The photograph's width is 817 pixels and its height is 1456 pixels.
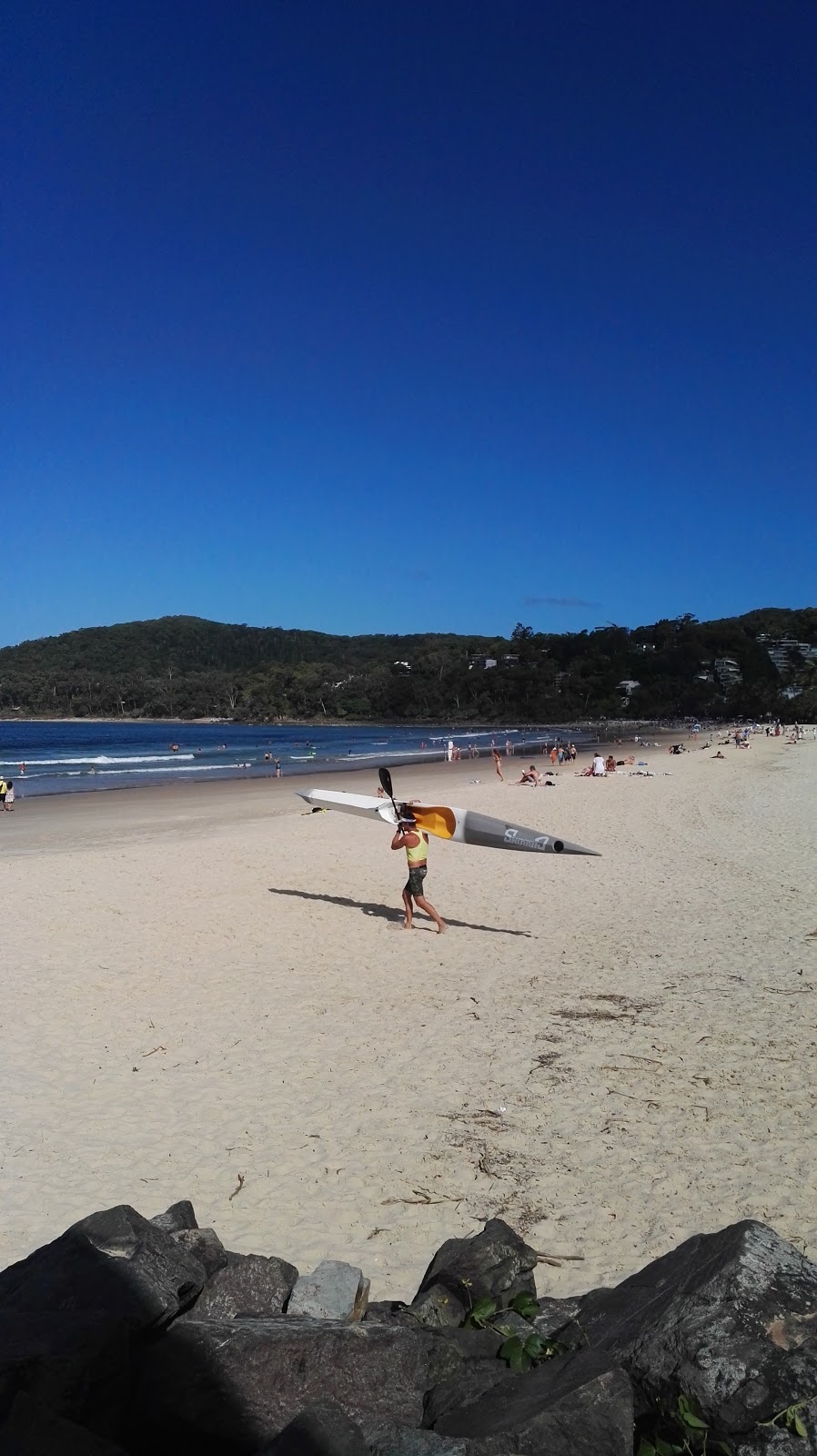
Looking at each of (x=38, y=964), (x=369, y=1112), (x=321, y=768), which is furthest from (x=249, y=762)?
(x=369, y=1112)

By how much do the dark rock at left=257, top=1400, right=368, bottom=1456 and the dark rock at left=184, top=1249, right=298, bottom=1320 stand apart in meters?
0.72

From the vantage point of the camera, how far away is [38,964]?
358 inches

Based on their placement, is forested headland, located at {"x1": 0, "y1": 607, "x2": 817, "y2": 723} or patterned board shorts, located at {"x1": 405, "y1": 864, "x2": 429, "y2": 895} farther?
forested headland, located at {"x1": 0, "y1": 607, "x2": 817, "y2": 723}

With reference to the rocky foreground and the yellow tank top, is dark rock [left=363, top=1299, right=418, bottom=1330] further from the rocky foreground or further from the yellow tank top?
the yellow tank top

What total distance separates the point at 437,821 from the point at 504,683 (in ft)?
453

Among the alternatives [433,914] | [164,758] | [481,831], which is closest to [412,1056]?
[433,914]

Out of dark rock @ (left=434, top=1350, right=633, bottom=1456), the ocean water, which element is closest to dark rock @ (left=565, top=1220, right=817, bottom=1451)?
dark rock @ (left=434, top=1350, right=633, bottom=1456)

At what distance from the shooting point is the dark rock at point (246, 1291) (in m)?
3.14

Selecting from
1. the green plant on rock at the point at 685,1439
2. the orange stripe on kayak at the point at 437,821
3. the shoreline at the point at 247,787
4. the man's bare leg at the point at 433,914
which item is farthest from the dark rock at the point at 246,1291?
the shoreline at the point at 247,787

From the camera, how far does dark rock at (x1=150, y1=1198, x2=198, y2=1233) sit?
376 centimetres

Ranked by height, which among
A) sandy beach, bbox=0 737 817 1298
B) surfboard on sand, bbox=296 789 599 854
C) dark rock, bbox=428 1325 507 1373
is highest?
surfboard on sand, bbox=296 789 599 854

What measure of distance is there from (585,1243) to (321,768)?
143 feet

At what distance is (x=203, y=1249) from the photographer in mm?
3537

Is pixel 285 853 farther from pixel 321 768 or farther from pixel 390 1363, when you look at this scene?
pixel 321 768
